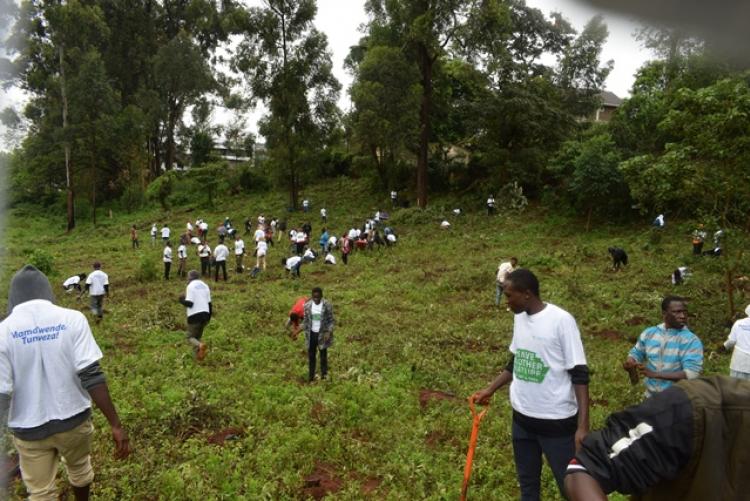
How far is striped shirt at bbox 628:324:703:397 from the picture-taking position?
13.5 ft

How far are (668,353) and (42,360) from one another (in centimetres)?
452

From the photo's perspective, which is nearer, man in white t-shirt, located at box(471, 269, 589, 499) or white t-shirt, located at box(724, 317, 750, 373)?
man in white t-shirt, located at box(471, 269, 589, 499)

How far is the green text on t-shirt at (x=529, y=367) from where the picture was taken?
3.23 meters

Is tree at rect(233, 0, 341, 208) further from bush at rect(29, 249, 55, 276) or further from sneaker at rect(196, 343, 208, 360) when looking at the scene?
sneaker at rect(196, 343, 208, 360)

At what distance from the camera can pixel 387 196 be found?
29000mm

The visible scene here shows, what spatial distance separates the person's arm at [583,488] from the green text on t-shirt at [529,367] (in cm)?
187

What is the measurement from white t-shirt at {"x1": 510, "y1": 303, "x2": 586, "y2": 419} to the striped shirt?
4.50 feet

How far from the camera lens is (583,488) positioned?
1395 mm

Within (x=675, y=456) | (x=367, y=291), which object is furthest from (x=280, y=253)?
(x=675, y=456)

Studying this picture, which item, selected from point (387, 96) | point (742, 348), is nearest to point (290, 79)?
point (387, 96)

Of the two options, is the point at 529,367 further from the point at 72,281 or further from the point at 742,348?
the point at 72,281

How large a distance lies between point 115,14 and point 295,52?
54.6 feet

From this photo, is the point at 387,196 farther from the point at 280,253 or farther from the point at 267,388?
the point at 267,388

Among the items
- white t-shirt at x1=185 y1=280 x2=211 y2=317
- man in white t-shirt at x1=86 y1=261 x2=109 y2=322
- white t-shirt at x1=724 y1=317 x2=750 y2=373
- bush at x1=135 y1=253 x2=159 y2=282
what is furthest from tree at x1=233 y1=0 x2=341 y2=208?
white t-shirt at x1=724 y1=317 x2=750 y2=373
